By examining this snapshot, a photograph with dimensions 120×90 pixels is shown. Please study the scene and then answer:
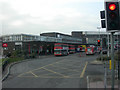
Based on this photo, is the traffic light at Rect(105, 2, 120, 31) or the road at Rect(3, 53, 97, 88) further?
the road at Rect(3, 53, 97, 88)

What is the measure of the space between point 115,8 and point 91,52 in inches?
1470

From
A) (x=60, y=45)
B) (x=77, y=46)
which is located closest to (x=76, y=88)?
(x=60, y=45)

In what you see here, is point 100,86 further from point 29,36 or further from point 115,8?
point 29,36

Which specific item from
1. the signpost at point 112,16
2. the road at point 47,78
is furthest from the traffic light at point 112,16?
the road at point 47,78

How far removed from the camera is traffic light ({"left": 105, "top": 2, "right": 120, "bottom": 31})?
4961mm

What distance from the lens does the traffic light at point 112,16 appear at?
4.96 metres

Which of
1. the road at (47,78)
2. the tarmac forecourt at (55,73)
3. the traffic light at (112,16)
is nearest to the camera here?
the traffic light at (112,16)

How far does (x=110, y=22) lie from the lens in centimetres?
500

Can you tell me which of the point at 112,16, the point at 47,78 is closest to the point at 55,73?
the point at 47,78

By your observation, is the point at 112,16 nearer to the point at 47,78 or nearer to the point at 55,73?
the point at 47,78

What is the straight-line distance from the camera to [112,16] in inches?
196

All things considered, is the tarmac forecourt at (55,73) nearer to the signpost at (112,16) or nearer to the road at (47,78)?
the road at (47,78)

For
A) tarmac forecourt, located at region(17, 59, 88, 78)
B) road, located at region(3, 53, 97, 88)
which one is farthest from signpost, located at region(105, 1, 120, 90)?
tarmac forecourt, located at region(17, 59, 88, 78)

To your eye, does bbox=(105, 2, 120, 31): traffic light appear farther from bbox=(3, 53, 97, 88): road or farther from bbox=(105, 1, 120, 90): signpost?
bbox=(3, 53, 97, 88): road
